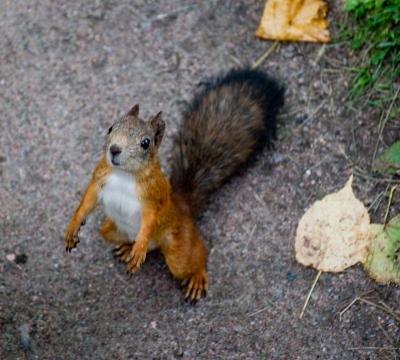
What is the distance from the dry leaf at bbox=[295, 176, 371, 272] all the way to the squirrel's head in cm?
72

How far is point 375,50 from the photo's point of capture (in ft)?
9.84

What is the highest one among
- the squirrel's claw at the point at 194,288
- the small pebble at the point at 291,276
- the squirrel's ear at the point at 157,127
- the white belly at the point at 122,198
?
the squirrel's ear at the point at 157,127

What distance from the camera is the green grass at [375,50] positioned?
9.61 feet

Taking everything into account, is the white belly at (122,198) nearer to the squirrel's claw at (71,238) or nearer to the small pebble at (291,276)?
the squirrel's claw at (71,238)

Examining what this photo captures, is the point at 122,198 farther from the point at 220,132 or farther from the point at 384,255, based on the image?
the point at 384,255

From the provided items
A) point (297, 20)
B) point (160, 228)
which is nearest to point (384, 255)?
point (160, 228)

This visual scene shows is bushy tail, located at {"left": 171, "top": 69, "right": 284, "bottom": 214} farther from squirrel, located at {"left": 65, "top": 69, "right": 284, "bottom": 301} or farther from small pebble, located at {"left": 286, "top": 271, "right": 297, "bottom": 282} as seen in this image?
small pebble, located at {"left": 286, "top": 271, "right": 297, "bottom": 282}

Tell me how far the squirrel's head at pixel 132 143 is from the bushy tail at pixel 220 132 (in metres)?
0.40

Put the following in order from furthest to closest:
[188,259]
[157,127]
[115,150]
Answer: [188,259] → [157,127] → [115,150]

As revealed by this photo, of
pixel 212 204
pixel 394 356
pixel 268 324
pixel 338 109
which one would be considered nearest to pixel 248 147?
pixel 212 204

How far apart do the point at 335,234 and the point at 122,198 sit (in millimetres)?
795

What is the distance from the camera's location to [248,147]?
2805mm

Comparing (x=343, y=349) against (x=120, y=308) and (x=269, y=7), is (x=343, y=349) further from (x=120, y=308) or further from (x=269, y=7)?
(x=269, y=7)

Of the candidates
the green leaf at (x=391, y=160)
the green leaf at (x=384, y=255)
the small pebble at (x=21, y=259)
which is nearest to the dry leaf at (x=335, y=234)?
the green leaf at (x=384, y=255)
